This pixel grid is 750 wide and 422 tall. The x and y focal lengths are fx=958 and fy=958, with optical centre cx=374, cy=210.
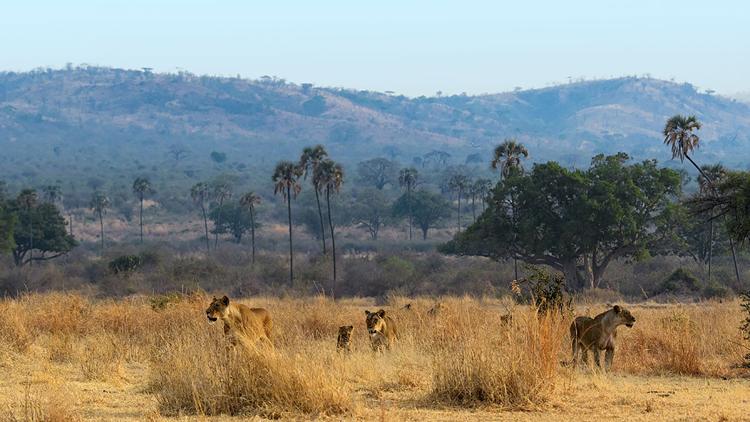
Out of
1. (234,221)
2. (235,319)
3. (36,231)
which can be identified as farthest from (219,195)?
(235,319)

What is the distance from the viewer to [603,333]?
14.4 metres

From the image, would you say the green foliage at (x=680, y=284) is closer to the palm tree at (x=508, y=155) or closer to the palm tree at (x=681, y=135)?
the palm tree at (x=681, y=135)

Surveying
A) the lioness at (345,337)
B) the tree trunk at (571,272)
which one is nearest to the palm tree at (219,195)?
the tree trunk at (571,272)

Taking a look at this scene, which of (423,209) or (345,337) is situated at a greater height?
(345,337)

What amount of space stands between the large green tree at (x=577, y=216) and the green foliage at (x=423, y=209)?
47953 mm

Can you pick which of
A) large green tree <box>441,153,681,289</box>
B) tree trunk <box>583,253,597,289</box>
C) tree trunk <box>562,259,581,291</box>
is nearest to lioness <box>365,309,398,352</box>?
large green tree <box>441,153,681,289</box>

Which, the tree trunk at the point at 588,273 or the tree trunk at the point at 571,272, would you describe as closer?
the tree trunk at the point at 588,273

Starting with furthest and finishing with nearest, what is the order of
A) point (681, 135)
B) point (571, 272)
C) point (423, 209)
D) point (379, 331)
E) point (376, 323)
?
point (423, 209), point (571, 272), point (681, 135), point (379, 331), point (376, 323)

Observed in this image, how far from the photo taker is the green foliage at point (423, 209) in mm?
97312

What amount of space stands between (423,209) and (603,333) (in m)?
83.0

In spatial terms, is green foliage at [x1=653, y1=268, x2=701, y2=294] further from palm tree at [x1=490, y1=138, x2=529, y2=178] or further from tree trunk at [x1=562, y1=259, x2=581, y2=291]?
palm tree at [x1=490, y1=138, x2=529, y2=178]

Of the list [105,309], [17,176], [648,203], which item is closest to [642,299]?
[648,203]

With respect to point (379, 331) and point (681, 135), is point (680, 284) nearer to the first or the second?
point (681, 135)

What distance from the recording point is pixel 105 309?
20859mm
